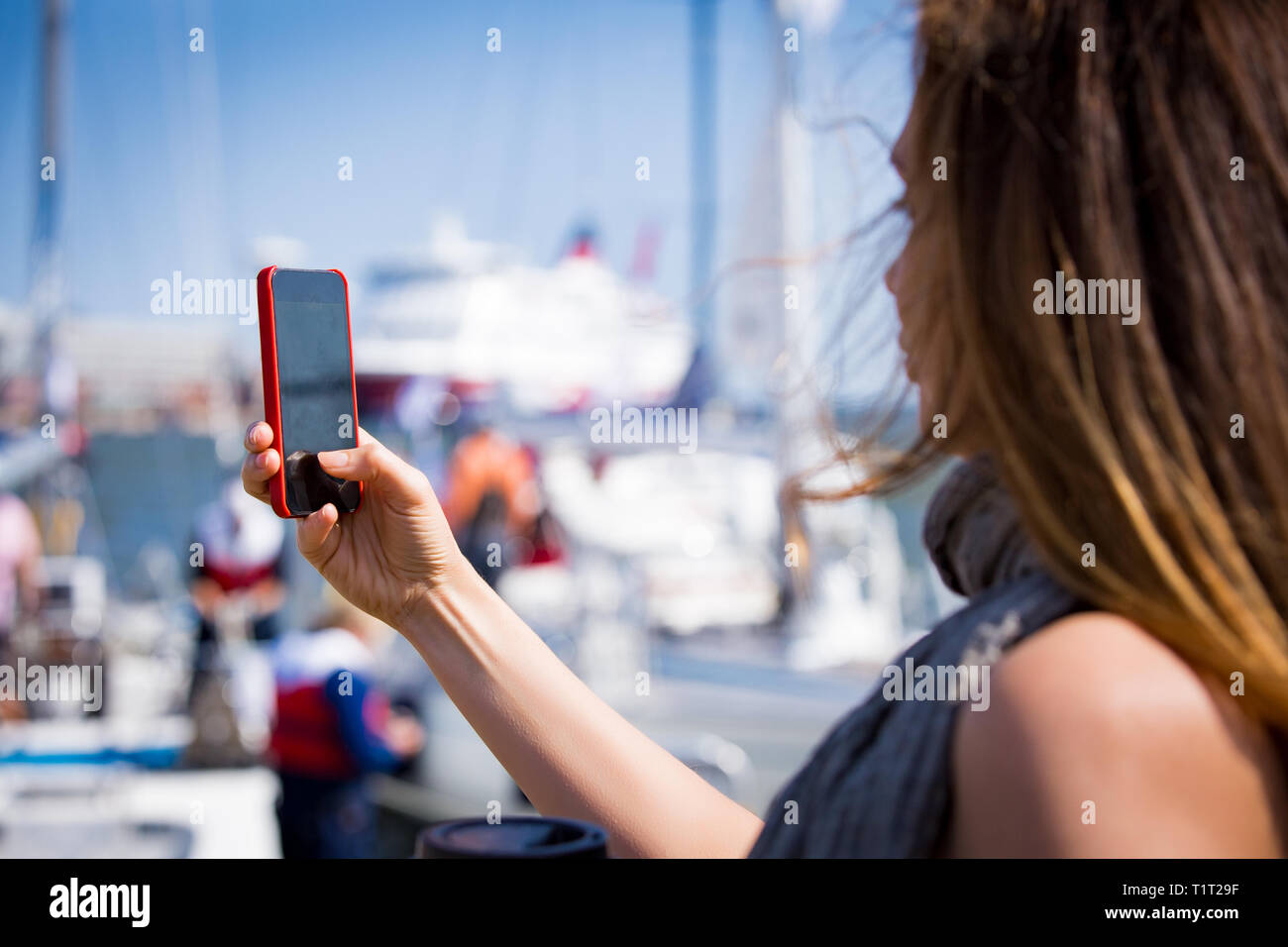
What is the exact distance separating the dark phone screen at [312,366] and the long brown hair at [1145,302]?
0.65 meters

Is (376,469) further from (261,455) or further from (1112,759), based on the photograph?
(1112,759)

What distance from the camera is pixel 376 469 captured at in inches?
45.3

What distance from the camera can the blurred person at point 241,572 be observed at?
20.8ft

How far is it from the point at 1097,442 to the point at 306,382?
2.60 ft

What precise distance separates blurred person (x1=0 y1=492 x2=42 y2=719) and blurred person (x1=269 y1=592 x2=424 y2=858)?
2.98m

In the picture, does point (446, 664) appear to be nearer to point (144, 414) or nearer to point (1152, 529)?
point (1152, 529)

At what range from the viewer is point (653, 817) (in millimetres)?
1127

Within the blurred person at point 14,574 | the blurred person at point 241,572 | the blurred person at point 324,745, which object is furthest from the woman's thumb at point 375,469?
the blurred person at point 14,574

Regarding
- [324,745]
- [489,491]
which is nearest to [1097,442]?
[324,745]

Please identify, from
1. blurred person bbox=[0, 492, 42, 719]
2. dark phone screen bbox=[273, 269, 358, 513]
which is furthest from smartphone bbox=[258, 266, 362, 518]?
blurred person bbox=[0, 492, 42, 719]

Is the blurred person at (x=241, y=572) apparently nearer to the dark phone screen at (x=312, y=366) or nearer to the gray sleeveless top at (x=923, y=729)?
the dark phone screen at (x=312, y=366)
